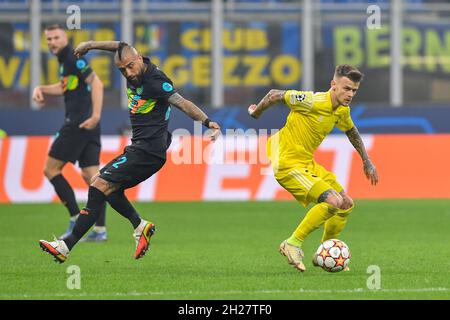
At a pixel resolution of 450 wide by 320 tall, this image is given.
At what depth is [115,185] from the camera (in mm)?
10234

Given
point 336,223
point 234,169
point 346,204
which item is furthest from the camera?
point 234,169

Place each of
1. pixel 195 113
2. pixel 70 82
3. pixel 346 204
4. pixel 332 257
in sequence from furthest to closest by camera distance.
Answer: pixel 70 82 → pixel 346 204 → pixel 195 113 → pixel 332 257

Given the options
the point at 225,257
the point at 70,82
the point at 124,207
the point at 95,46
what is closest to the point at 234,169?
the point at 70,82

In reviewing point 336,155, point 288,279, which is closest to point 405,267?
point 288,279

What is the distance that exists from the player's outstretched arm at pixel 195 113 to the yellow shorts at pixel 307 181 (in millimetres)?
920

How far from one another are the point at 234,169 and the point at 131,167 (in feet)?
29.8

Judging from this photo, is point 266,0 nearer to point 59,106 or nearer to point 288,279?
point 59,106

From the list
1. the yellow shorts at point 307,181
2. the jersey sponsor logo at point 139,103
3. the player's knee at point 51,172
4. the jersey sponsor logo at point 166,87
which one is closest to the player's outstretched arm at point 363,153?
the yellow shorts at point 307,181

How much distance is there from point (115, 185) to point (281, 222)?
567 centimetres

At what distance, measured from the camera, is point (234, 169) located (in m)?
19.2

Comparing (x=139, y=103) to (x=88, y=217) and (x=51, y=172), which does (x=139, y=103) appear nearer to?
(x=88, y=217)

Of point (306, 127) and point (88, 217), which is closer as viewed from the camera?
point (88, 217)

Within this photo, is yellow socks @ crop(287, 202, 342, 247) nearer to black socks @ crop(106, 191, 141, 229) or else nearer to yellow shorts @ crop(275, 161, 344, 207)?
yellow shorts @ crop(275, 161, 344, 207)

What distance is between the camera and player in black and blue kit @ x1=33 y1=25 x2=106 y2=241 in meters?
13.0
